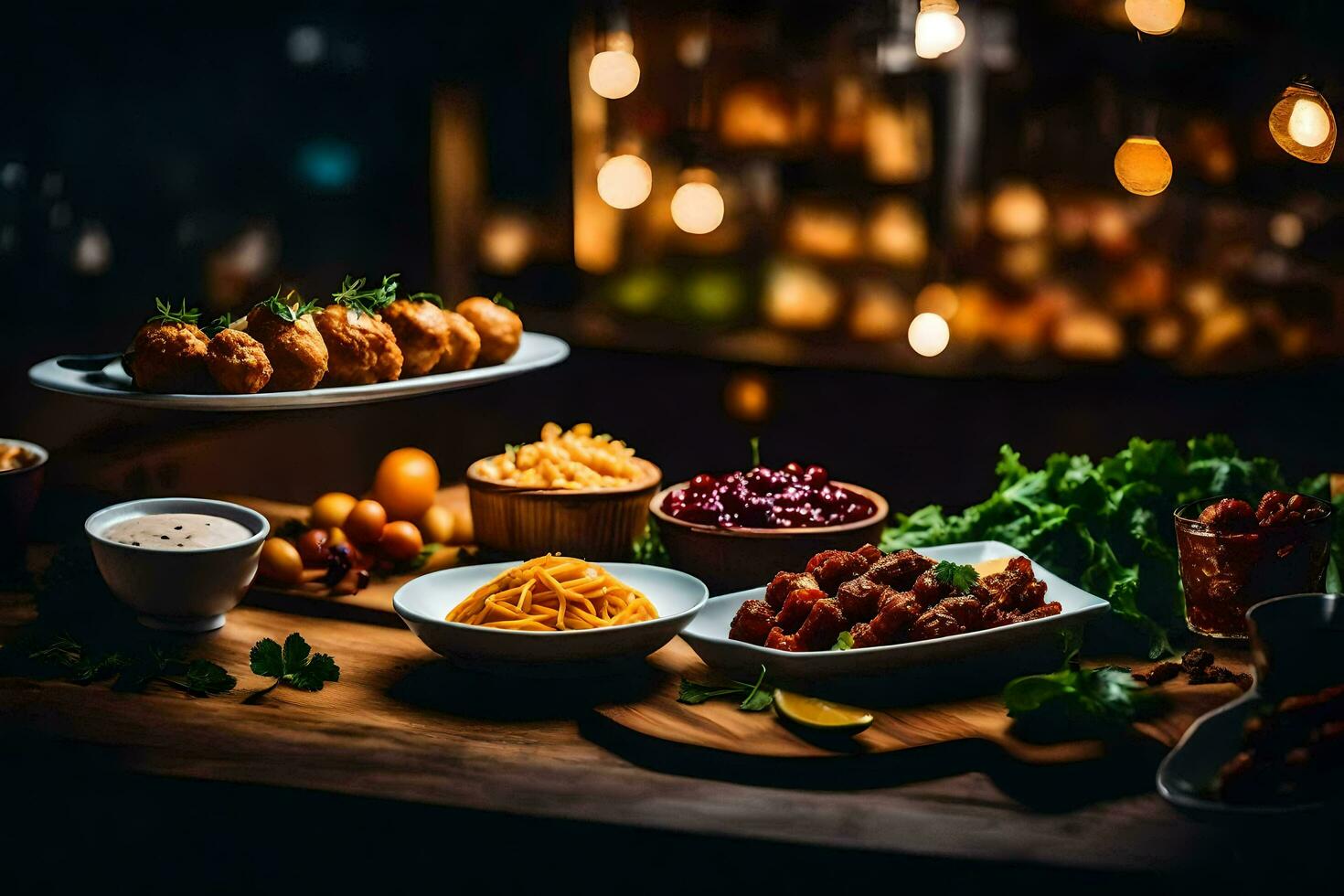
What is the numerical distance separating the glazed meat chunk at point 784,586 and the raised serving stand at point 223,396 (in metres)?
0.75

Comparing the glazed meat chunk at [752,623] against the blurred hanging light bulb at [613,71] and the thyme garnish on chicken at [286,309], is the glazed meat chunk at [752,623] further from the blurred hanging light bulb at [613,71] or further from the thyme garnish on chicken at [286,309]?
the blurred hanging light bulb at [613,71]

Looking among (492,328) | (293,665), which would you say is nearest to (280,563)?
(293,665)

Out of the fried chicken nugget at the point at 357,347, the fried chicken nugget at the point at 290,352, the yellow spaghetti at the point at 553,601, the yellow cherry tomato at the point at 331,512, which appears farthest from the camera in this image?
the yellow cherry tomato at the point at 331,512

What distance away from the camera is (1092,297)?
4859 millimetres

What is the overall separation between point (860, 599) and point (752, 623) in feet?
0.62

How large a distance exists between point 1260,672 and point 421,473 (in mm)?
1942

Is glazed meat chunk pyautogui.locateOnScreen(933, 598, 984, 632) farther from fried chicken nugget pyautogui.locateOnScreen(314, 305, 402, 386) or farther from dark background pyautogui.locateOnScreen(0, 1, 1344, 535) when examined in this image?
dark background pyautogui.locateOnScreen(0, 1, 1344, 535)

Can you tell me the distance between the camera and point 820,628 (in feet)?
7.70

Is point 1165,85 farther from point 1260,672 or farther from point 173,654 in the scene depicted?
point 173,654

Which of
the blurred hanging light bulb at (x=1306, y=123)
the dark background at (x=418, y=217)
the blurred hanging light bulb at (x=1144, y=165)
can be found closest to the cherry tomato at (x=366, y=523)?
the dark background at (x=418, y=217)

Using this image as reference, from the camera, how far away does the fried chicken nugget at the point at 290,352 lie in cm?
271

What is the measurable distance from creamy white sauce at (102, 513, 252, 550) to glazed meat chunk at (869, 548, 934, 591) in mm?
1191

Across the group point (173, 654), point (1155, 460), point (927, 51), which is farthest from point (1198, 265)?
point (173, 654)

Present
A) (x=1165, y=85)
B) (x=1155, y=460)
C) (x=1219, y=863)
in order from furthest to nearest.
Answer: (x=1165, y=85) < (x=1155, y=460) < (x=1219, y=863)
